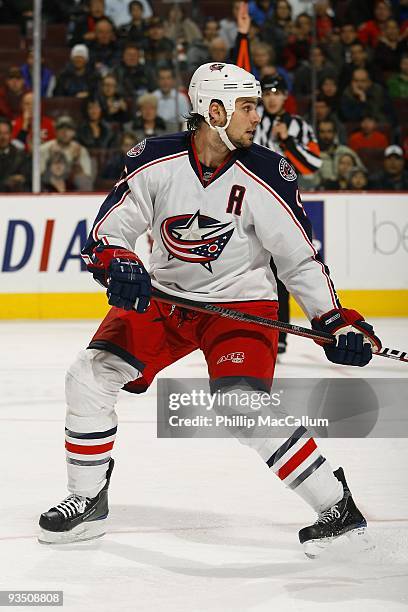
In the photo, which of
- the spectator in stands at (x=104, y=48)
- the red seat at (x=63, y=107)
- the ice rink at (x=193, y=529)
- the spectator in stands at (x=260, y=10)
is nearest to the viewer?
the ice rink at (x=193, y=529)

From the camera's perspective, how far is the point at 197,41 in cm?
837

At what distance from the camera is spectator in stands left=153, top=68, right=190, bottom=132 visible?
306 inches

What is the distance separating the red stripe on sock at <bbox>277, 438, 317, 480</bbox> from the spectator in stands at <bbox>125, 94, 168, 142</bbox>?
208 inches

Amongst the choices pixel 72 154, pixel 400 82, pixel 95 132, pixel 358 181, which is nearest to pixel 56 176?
pixel 72 154

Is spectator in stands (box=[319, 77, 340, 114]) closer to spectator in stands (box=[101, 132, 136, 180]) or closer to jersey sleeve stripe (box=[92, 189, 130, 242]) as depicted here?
spectator in stands (box=[101, 132, 136, 180])

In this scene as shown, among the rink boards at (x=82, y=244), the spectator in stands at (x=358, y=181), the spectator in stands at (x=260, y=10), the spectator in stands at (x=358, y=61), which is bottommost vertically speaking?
the rink boards at (x=82, y=244)

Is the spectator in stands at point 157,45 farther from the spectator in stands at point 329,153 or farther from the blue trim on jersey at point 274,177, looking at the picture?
the blue trim on jersey at point 274,177

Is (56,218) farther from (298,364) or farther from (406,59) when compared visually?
(406,59)

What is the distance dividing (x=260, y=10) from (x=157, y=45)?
1070 millimetres

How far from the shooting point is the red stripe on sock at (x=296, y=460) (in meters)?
2.64

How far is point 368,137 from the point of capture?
8.09 m

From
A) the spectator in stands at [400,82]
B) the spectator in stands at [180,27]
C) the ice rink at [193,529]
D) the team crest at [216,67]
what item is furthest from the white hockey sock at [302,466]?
the spectator in stands at [400,82]

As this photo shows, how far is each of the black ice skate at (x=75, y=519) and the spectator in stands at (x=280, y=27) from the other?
632 centimetres

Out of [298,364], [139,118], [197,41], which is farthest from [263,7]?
[298,364]
